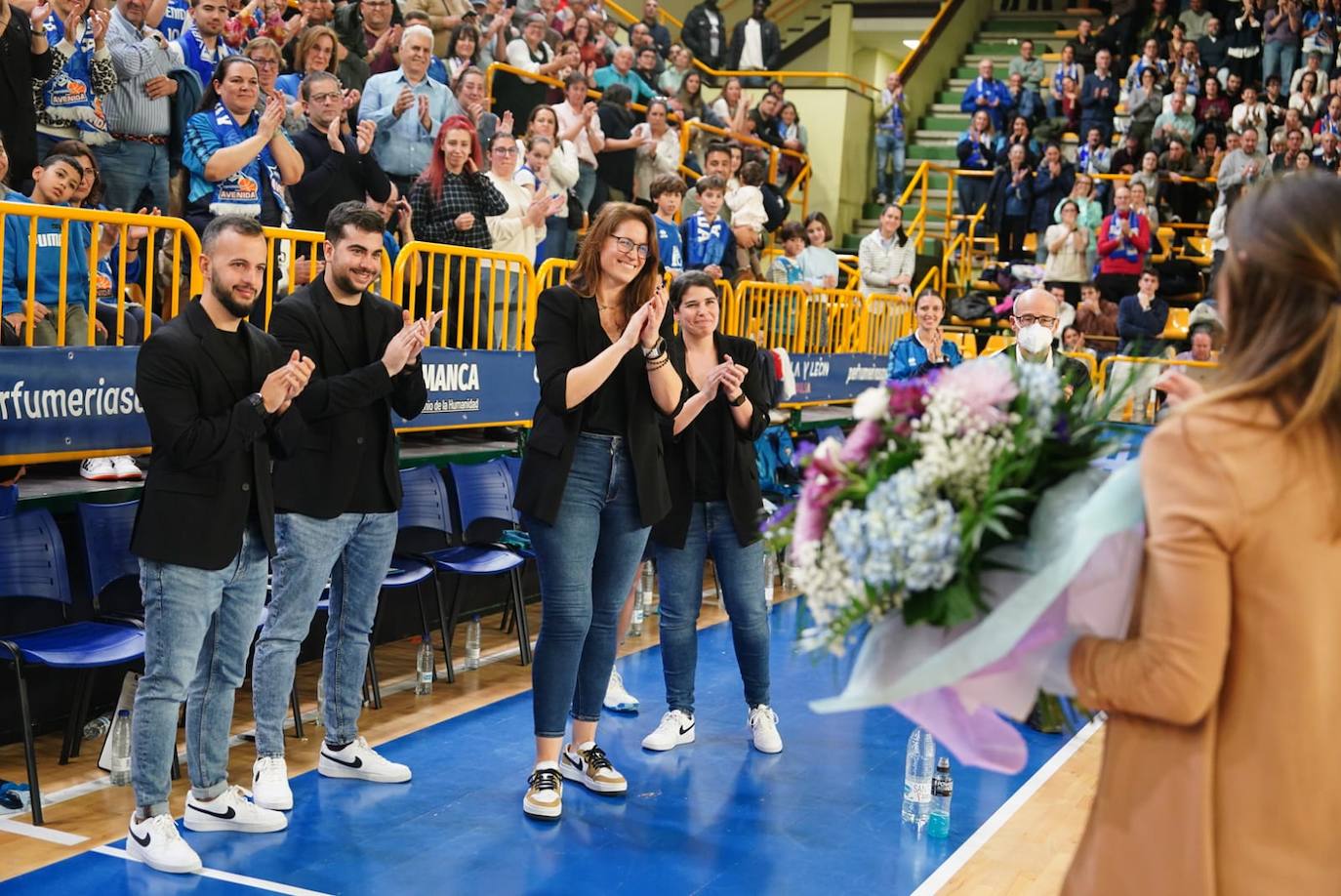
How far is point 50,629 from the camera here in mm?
5316

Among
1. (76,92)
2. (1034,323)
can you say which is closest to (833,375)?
(1034,323)

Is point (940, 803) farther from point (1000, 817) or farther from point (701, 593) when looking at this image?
point (701, 593)

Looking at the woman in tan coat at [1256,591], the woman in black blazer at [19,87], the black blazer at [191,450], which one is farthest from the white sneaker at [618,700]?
the woman in tan coat at [1256,591]

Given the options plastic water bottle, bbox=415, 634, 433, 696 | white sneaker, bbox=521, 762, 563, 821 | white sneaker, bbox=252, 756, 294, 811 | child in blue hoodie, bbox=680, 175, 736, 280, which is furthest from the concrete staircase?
white sneaker, bbox=252, 756, 294, 811

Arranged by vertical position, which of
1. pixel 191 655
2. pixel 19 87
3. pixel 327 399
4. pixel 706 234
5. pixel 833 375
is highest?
pixel 19 87

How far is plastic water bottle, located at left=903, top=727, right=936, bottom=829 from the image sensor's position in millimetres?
5172

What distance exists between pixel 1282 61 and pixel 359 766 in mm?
17448

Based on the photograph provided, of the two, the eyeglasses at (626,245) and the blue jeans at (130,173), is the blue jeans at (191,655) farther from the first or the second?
the blue jeans at (130,173)

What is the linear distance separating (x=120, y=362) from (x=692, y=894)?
294 centimetres

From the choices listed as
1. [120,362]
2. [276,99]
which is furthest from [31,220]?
[276,99]

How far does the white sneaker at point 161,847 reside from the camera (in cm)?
440

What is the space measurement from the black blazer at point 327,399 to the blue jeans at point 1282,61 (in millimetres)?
16980

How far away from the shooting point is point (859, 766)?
5.96 m

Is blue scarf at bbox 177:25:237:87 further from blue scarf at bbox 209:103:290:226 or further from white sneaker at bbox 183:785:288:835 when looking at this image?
white sneaker at bbox 183:785:288:835
